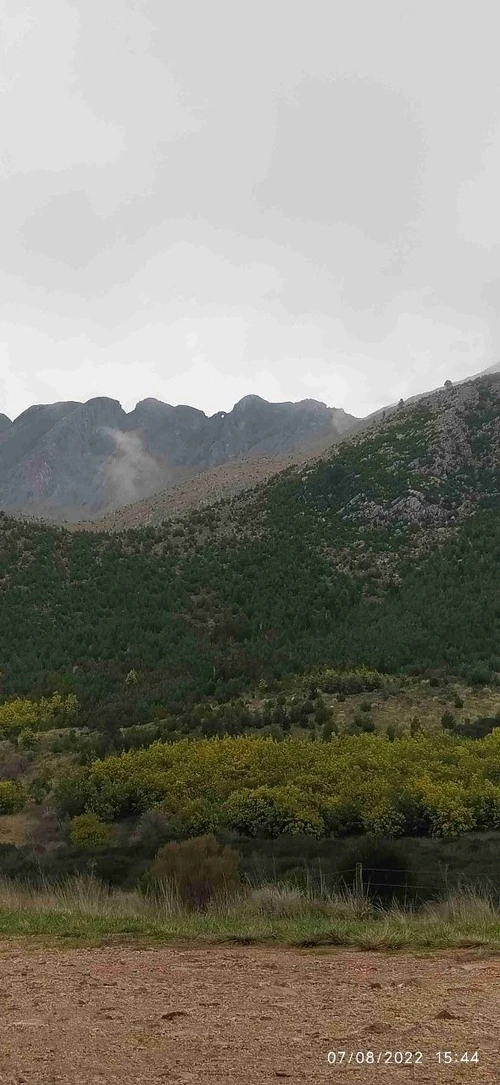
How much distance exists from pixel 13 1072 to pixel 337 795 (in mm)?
10681

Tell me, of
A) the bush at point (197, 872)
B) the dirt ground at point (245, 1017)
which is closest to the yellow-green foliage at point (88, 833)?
the bush at point (197, 872)

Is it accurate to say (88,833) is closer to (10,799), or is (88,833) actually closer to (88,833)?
(88,833)

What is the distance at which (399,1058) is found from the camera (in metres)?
3.73

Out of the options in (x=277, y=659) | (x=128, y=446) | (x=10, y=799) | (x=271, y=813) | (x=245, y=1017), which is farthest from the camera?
(x=128, y=446)

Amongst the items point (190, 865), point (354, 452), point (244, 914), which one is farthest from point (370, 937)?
point (354, 452)

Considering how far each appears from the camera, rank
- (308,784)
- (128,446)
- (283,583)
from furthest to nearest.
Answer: (128,446) → (283,583) → (308,784)

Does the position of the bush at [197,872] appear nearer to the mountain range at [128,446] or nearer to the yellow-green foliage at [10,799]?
the yellow-green foliage at [10,799]

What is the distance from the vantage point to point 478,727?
19.1 metres

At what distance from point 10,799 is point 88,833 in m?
4.29

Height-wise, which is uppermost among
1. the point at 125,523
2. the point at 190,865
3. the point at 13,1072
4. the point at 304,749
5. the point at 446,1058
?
the point at 125,523

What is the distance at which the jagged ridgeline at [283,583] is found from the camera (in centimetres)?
2806

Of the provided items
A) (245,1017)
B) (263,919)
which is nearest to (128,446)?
(263,919)

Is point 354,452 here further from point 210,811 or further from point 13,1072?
point 13,1072

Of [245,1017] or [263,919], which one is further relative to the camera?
[263,919]
